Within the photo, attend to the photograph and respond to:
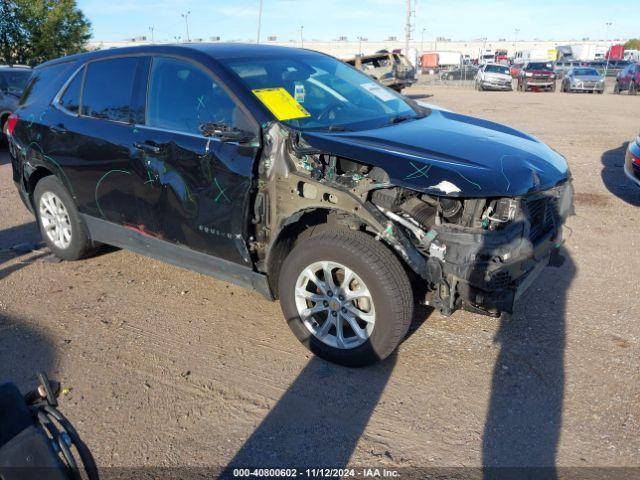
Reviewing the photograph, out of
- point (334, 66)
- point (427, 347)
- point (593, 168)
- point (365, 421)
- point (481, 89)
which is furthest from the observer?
point (481, 89)

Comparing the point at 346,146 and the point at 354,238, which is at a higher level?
the point at 346,146

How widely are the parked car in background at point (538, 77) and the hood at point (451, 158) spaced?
90.9ft

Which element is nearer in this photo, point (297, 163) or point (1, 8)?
point (297, 163)

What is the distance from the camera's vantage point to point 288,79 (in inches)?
153

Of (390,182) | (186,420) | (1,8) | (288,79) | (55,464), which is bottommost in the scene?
(186,420)

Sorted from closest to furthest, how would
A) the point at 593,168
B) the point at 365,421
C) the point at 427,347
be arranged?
1. the point at 365,421
2. the point at 427,347
3. the point at 593,168

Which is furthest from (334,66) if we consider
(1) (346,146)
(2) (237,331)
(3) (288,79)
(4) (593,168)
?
(4) (593,168)

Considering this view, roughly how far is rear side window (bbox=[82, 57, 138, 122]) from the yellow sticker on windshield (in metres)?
1.20

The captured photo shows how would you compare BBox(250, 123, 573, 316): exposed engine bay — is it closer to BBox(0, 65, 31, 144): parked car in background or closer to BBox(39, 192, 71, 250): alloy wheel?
BBox(39, 192, 71, 250): alloy wheel

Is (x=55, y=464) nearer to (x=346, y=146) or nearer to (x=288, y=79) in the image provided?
(x=346, y=146)

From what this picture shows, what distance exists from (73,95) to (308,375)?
3143 millimetres

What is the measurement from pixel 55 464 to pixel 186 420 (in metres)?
1.47

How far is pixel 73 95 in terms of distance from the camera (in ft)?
15.0

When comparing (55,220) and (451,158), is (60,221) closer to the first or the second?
(55,220)
